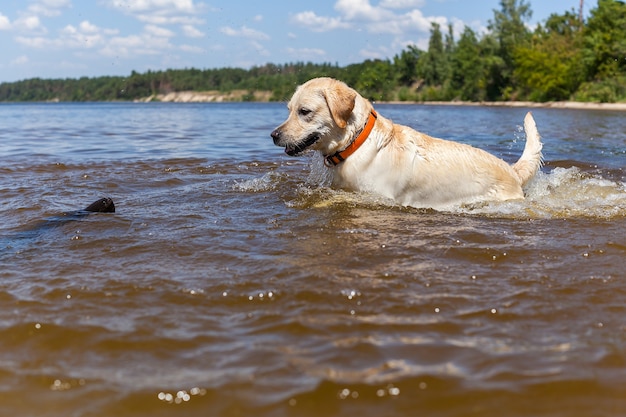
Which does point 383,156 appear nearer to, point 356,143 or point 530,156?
point 356,143

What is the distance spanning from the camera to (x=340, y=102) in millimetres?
6691

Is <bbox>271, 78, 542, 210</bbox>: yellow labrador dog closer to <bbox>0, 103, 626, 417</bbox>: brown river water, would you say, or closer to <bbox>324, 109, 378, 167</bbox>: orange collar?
<bbox>324, 109, 378, 167</bbox>: orange collar

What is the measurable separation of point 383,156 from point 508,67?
271ft

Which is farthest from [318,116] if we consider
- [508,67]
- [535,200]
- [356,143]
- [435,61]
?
[435,61]

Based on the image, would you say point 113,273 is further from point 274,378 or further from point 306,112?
point 306,112

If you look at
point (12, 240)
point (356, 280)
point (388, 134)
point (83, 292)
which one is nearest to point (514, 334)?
point (356, 280)

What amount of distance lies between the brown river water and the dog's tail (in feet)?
1.63

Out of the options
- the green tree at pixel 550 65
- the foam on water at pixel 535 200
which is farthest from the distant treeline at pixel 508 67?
the foam on water at pixel 535 200

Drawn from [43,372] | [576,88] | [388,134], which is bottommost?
[43,372]

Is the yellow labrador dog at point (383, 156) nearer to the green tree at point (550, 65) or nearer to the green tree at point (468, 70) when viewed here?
the green tree at point (550, 65)

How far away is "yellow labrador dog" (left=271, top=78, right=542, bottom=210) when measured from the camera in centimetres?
A: 683

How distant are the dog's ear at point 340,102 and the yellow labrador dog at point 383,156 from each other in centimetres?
1

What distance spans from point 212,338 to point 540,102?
7378 cm

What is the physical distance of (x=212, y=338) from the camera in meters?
3.23
